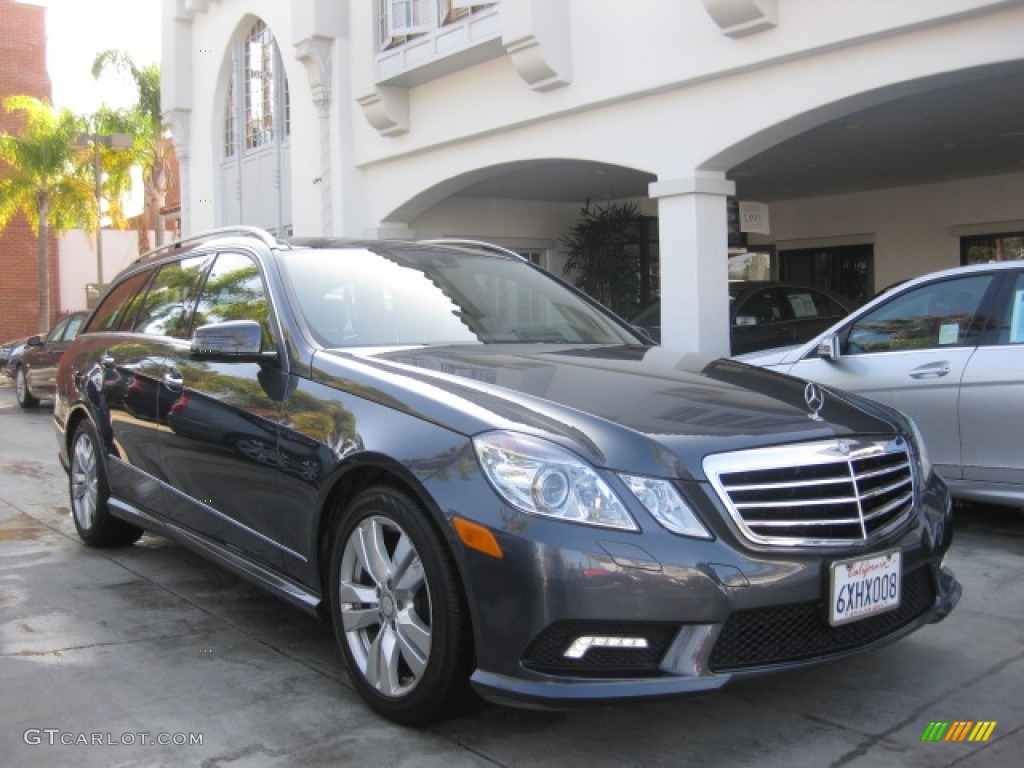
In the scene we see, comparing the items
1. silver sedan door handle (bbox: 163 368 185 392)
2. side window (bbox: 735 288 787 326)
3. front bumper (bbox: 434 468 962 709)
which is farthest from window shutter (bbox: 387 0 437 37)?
front bumper (bbox: 434 468 962 709)

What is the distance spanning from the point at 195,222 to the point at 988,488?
17.2 meters

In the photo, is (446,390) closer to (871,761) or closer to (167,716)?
(167,716)

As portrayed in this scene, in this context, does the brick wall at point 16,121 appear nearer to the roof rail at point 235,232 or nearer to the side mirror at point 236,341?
the roof rail at point 235,232

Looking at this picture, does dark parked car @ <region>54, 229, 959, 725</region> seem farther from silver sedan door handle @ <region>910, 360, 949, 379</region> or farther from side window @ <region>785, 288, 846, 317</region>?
side window @ <region>785, 288, 846, 317</region>

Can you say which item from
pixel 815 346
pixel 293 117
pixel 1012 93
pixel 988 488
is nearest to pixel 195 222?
pixel 293 117

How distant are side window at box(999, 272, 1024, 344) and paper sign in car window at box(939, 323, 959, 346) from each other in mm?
269

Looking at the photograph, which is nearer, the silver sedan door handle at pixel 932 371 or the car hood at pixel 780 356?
the silver sedan door handle at pixel 932 371

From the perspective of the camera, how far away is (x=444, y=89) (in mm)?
13766

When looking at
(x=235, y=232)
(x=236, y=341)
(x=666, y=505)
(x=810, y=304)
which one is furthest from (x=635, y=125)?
(x=666, y=505)

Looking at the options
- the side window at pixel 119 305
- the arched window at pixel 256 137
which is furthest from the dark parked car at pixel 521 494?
the arched window at pixel 256 137

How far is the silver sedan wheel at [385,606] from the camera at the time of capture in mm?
3369

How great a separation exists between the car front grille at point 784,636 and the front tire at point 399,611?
2.52ft

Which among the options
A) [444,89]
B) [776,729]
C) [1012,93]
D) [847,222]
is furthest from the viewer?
[847,222]

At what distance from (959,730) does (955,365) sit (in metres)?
3.14
